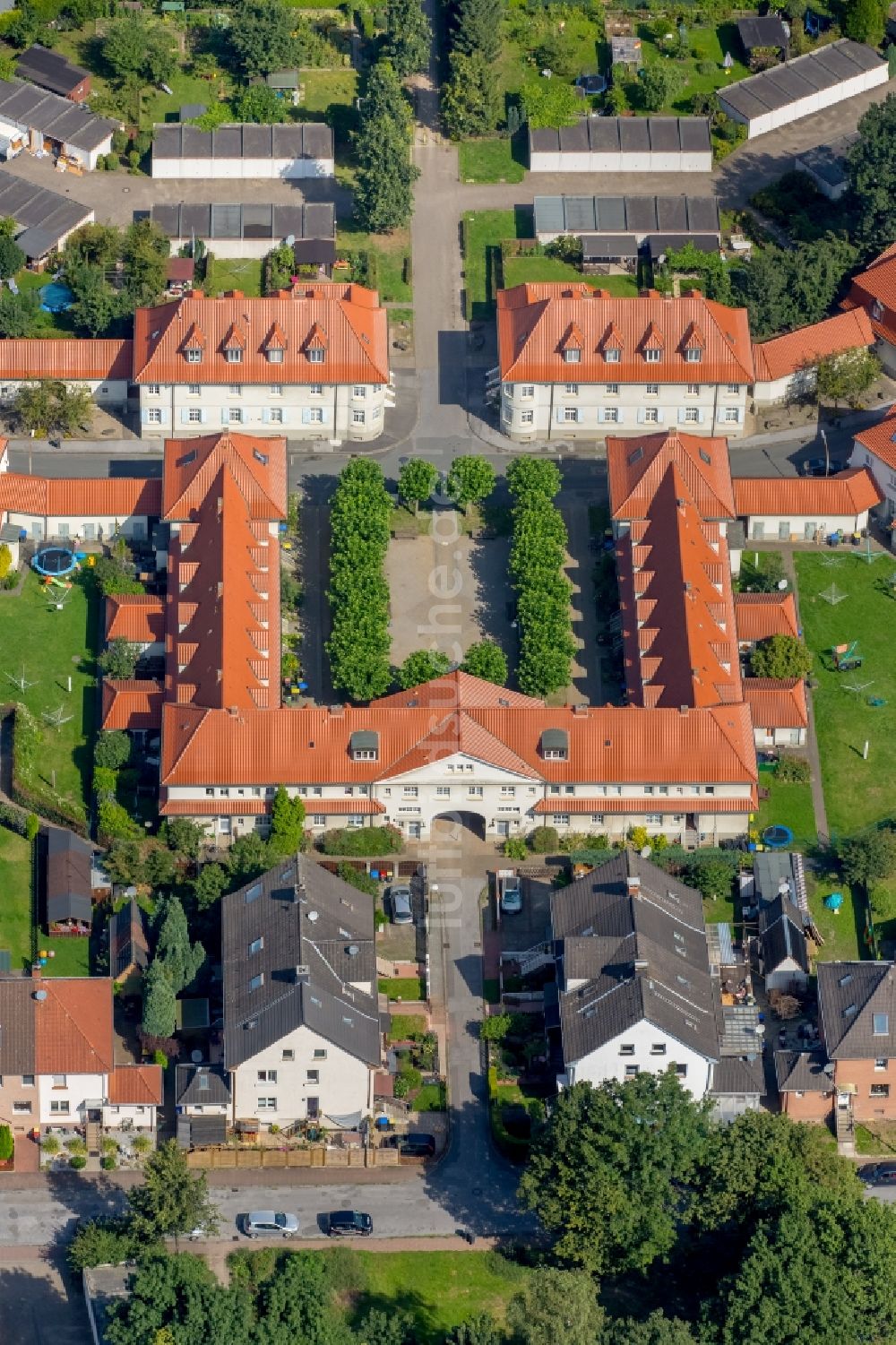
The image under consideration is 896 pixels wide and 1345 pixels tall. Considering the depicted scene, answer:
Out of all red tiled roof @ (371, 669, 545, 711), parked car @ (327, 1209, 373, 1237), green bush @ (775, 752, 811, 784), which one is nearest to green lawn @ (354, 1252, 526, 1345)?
parked car @ (327, 1209, 373, 1237)

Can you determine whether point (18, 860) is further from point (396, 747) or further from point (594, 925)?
point (594, 925)

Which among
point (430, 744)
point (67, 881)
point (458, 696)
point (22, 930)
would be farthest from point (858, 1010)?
point (22, 930)

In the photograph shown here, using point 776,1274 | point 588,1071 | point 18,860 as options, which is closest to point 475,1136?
point 588,1071

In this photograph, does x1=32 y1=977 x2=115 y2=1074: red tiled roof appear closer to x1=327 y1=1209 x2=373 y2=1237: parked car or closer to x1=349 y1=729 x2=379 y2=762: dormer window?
x1=327 y1=1209 x2=373 y2=1237: parked car

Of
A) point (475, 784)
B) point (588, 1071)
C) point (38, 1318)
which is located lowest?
point (38, 1318)

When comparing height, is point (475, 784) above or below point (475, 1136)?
above

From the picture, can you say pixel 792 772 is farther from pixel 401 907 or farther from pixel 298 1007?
pixel 298 1007

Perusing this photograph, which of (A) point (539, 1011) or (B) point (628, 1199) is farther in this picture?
(A) point (539, 1011)
